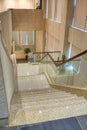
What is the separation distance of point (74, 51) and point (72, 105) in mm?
5138

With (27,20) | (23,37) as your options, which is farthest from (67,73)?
(23,37)

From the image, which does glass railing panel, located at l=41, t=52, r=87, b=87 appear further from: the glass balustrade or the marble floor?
the marble floor

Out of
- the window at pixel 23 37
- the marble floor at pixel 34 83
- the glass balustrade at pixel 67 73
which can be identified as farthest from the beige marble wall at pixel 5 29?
the window at pixel 23 37

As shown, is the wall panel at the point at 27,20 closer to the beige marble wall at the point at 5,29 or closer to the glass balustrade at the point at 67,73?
the beige marble wall at the point at 5,29

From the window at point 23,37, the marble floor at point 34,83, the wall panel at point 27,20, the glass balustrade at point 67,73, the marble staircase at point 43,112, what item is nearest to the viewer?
the marble staircase at point 43,112

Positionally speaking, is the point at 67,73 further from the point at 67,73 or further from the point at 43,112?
the point at 43,112

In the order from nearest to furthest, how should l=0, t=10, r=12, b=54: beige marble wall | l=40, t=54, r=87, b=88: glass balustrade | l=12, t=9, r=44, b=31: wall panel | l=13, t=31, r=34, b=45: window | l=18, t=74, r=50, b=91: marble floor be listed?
l=0, t=10, r=12, b=54: beige marble wall < l=40, t=54, r=87, b=88: glass balustrade < l=18, t=74, r=50, b=91: marble floor < l=12, t=9, r=44, b=31: wall panel < l=13, t=31, r=34, b=45: window

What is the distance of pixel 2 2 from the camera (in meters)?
12.8

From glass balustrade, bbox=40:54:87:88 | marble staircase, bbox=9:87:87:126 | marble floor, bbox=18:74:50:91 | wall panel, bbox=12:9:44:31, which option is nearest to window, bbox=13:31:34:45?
wall panel, bbox=12:9:44:31

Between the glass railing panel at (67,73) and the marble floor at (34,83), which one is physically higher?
the glass railing panel at (67,73)

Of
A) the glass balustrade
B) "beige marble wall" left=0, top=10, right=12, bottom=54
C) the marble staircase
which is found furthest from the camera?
the glass balustrade

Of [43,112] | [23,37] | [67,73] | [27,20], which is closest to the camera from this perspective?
[43,112]

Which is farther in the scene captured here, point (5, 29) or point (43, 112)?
point (5, 29)

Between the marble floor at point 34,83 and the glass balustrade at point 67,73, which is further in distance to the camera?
the marble floor at point 34,83
